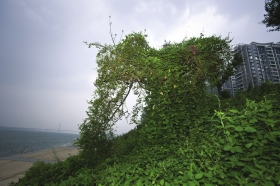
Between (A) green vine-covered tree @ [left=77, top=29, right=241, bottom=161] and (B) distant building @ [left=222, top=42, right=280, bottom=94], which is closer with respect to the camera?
(A) green vine-covered tree @ [left=77, top=29, right=241, bottom=161]

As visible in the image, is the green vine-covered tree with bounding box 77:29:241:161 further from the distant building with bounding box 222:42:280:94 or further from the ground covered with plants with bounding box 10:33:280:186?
the distant building with bounding box 222:42:280:94

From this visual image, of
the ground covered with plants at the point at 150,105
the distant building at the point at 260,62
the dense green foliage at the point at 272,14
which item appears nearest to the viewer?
the ground covered with plants at the point at 150,105

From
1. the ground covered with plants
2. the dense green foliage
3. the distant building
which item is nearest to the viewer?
the ground covered with plants

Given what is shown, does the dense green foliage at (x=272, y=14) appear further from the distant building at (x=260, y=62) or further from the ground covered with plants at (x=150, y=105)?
the distant building at (x=260, y=62)

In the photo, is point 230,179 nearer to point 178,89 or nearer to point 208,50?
point 178,89

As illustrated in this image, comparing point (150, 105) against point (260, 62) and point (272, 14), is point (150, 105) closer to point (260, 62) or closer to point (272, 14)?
point (272, 14)

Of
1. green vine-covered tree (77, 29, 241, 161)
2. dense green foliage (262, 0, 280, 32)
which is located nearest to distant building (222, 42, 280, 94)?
dense green foliage (262, 0, 280, 32)

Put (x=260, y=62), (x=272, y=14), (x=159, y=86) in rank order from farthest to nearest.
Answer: (x=260, y=62) → (x=272, y=14) → (x=159, y=86)

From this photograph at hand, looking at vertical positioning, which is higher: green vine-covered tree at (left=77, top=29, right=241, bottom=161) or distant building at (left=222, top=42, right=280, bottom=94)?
distant building at (left=222, top=42, right=280, bottom=94)

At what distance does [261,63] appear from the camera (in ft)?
271

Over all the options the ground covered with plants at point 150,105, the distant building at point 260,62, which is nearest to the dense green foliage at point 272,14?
the ground covered with plants at point 150,105

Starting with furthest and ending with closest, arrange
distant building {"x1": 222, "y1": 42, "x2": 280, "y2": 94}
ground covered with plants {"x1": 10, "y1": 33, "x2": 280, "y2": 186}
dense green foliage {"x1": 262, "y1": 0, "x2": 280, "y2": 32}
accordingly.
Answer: distant building {"x1": 222, "y1": 42, "x2": 280, "y2": 94}, dense green foliage {"x1": 262, "y1": 0, "x2": 280, "y2": 32}, ground covered with plants {"x1": 10, "y1": 33, "x2": 280, "y2": 186}

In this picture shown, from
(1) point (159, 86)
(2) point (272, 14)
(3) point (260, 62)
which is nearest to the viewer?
(1) point (159, 86)

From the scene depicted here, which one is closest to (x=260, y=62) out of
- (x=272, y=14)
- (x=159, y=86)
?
(x=272, y=14)
